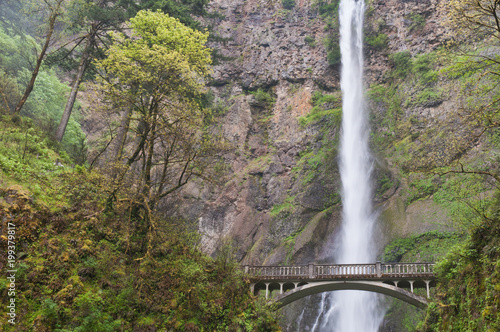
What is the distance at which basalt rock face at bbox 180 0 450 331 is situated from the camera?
1019 inches

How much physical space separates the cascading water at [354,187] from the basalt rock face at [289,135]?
0.78m

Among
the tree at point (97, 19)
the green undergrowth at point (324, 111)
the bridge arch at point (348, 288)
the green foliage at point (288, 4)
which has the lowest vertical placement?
the bridge arch at point (348, 288)

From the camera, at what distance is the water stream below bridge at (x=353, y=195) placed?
22.3 m

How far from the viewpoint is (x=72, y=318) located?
25.3 ft

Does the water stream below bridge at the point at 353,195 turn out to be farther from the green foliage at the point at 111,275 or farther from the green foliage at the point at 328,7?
the green foliage at the point at 111,275

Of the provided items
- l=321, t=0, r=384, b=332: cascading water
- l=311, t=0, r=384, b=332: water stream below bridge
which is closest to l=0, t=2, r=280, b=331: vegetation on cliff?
l=311, t=0, r=384, b=332: water stream below bridge

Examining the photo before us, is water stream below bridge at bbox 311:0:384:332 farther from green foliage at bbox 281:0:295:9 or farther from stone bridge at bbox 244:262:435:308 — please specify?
green foliage at bbox 281:0:295:9

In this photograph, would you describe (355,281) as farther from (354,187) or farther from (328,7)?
(328,7)

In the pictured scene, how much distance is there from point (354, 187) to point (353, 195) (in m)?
0.75

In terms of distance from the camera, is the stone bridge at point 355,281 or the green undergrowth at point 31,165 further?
the stone bridge at point 355,281

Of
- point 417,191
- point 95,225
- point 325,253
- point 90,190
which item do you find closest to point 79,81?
point 90,190

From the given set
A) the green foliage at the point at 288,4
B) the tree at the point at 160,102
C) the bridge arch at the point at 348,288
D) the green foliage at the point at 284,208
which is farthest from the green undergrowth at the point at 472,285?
the green foliage at the point at 288,4

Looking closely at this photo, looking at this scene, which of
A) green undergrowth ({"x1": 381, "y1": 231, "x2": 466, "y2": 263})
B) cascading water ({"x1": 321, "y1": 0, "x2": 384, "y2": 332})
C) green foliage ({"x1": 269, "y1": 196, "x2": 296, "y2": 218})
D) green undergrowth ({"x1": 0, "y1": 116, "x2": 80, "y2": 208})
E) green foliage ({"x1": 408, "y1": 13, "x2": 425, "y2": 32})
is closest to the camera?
green undergrowth ({"x1": 0, "y1": 116, "x2": 80, "y2": 208})

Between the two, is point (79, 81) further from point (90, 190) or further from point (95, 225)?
point (95, 225)
